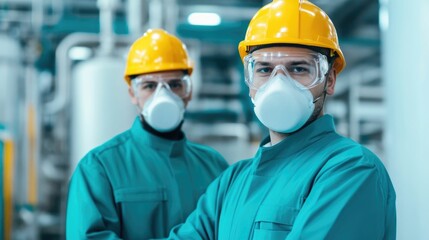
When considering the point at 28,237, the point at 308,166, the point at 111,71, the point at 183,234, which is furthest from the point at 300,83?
the point at 28,237

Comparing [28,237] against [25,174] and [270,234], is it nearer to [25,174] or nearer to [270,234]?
Answer: [25,174]

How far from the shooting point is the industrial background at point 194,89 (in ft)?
5.83

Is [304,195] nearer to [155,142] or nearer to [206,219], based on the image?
[206,219]

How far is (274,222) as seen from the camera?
1245 millimetres

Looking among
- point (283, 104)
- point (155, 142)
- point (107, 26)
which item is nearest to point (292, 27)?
point (283, 104)

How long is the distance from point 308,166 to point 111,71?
2.08m

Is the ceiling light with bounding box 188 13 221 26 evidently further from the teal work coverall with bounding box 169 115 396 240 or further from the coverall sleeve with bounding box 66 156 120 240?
the teal work coverall with bounding box 169 115 396 240

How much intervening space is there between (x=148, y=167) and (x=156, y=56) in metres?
0.40

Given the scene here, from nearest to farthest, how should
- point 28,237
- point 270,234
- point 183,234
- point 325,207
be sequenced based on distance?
point 325,207 < point 270,234 < point 183,234 < point 28,237

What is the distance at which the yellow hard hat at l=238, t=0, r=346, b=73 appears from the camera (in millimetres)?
1355

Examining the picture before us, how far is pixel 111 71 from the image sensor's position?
3168 millimetres

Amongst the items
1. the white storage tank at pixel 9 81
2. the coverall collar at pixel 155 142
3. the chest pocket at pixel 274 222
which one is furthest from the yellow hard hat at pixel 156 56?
the white storage tank at pixel 9 81

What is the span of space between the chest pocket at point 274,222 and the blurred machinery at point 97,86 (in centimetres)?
191

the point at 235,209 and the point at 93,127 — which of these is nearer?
the point at 235,209
